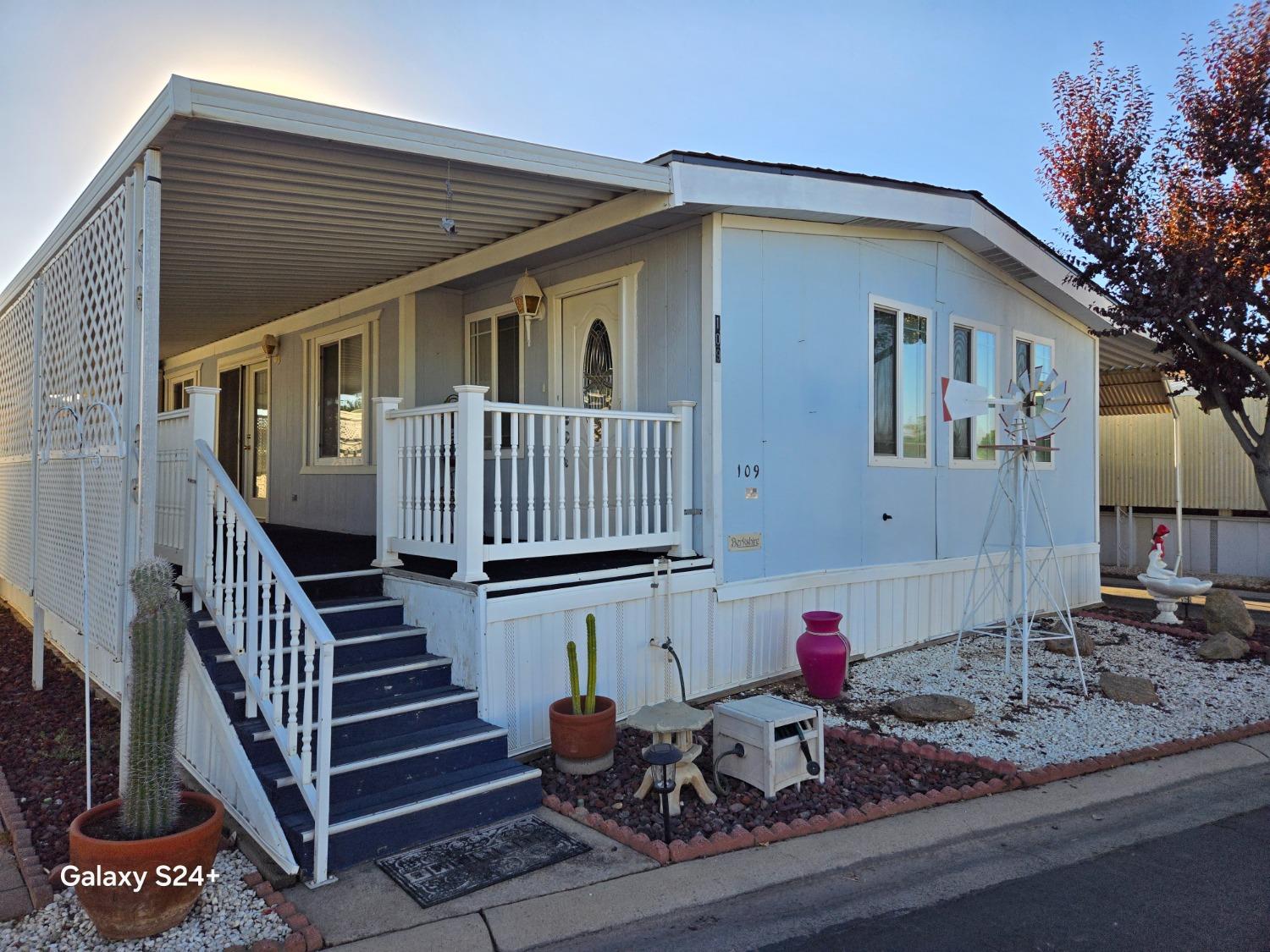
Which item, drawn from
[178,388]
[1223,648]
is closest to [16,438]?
[178,388]

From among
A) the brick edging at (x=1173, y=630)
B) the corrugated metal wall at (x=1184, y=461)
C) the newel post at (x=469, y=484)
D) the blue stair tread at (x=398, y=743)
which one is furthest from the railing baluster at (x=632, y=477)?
the corrugated metal wall at (x=1184, y=461)

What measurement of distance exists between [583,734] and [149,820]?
204 centimetres

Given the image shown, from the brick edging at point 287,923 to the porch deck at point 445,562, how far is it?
5.86 feet

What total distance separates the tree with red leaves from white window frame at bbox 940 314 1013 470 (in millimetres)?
1306

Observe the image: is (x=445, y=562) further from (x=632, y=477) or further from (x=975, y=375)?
(x=975, y=375)

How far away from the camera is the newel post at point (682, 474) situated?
589cm

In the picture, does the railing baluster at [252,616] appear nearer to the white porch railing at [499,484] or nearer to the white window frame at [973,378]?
the white porch railing at [499,484]

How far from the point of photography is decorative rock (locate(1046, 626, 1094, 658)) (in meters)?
7.48

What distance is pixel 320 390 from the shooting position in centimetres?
905

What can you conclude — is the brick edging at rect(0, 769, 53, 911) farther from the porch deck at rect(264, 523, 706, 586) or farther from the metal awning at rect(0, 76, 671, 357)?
the metal awning at rect(0, 76, 671, 357)

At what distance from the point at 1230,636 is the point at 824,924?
6.40 metres

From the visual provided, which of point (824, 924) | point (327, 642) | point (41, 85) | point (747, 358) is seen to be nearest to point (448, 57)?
point (41, 85)

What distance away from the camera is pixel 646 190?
5441 millimetres

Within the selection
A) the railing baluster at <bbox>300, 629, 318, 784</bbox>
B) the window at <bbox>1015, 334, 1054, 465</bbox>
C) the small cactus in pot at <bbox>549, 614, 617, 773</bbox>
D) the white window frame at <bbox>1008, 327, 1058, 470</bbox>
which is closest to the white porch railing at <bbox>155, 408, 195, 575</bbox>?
the railing baluster at <bbox>300, 629, 318, 784</bbox>
